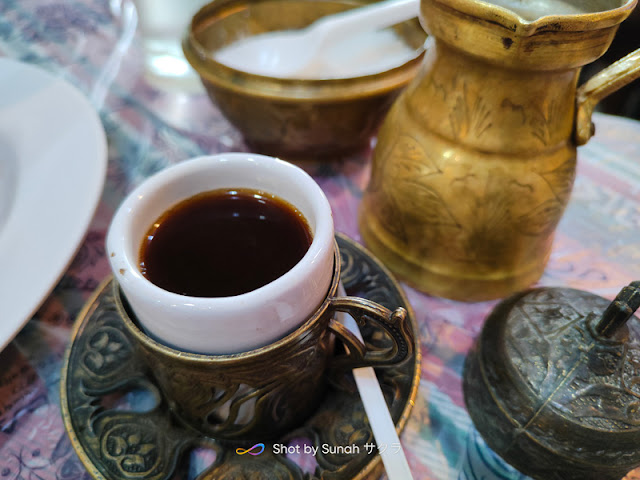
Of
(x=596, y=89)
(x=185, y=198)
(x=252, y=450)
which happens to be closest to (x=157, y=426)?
(x=252, y=450)

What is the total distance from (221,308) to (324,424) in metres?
0.17

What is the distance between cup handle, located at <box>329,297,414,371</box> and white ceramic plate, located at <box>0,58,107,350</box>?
0.27 metres

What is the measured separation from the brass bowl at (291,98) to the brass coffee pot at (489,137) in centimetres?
9

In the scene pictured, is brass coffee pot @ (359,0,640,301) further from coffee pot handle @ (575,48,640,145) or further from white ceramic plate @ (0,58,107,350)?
white ceramic plate @ (0,58,107,350)

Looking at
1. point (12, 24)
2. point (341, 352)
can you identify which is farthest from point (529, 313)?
point (12, 24)

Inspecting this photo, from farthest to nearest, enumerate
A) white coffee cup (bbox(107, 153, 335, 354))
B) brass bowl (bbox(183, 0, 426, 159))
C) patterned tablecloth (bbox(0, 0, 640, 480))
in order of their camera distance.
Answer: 1. brass bowl (bbox(183, 0, 426, 159))
2. patterned tablecloth (bbox(0, 0, 640, 480))
3. white coffee cup (bbox(107, 153, 335, 354))

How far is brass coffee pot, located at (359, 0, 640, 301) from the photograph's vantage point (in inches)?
14.2

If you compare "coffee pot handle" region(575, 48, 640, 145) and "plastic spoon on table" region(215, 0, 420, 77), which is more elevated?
"coffee pot handle" region(575, 48, 640, 145)

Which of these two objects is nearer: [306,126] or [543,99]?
[543,99]

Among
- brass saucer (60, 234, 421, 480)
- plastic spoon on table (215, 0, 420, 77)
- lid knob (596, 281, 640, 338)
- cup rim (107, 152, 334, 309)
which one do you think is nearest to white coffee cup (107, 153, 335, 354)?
cup rim (107, 152, 334, 309)

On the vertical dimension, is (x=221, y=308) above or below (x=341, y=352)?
above

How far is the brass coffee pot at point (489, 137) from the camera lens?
1.19 ft

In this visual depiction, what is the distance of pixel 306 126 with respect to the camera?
1.96 ft

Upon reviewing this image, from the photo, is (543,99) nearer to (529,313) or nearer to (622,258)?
(529,313)
